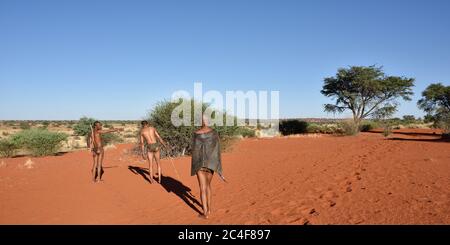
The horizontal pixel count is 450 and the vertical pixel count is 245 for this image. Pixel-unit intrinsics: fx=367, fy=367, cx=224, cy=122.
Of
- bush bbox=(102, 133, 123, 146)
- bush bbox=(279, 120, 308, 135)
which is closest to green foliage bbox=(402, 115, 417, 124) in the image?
bush bbox=(279, 120, 308, 135)

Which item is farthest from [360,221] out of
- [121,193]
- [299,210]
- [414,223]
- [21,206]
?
[21,206]

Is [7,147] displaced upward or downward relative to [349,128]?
downward

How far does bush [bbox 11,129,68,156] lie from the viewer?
19453 mm

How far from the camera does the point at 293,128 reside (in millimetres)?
36406

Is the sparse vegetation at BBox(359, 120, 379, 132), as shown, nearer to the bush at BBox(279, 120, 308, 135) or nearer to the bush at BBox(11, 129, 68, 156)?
the bush at BBox(279, 120, 308, 135)

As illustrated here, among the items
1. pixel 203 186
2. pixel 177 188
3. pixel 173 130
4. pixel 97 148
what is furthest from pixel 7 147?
pixel 203 186

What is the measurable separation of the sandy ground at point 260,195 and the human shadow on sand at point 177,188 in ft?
0.08

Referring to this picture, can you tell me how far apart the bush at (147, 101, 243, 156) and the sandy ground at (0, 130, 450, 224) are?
4.63m

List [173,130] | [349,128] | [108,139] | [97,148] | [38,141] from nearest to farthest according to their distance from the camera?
[97,148]
[173,130]
[38,141]
[108,139]
[349,128]

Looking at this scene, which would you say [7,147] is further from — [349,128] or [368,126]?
[368,126]

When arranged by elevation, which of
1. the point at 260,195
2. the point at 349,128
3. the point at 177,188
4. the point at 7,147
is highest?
the point at 349,128

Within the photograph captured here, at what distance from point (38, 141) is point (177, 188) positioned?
43.7 feet
